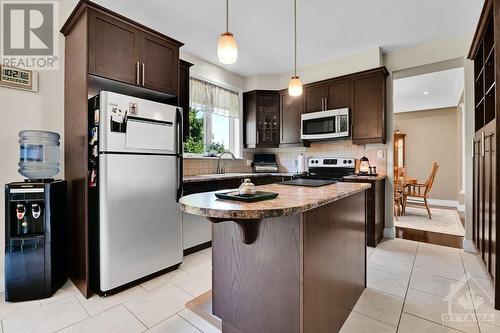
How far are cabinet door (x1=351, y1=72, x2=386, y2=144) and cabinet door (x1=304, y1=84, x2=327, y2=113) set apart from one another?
1.43ft

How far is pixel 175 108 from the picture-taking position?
→ 8.21 feet

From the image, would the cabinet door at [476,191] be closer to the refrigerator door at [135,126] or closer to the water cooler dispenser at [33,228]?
the refrigerator door at [135,126]

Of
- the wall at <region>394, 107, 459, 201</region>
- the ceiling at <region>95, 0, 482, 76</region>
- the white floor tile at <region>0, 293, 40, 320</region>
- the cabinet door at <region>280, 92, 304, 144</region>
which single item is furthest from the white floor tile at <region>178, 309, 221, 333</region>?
the wall at <region>394, 107, 459, 201</region>

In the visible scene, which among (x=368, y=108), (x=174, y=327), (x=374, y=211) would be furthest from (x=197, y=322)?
(x=368, y=108)

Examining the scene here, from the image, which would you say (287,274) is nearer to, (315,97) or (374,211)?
(374,211)

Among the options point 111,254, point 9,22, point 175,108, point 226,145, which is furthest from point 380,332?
point 9,22

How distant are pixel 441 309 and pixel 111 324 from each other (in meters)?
2.39

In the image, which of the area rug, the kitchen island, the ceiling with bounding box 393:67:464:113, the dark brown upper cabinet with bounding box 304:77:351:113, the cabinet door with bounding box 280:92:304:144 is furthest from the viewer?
the ceiling with bounding box 393:67:464:113

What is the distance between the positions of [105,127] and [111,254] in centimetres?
104

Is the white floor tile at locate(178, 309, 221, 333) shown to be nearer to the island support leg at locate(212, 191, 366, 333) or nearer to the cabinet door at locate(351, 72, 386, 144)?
the island support leg at locate(212, 191, 366, 333)

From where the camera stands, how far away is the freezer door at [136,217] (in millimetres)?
2045

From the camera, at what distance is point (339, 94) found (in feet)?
12.2

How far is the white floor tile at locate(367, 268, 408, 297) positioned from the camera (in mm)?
2188

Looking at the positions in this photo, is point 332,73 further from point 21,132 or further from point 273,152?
point 21,132
